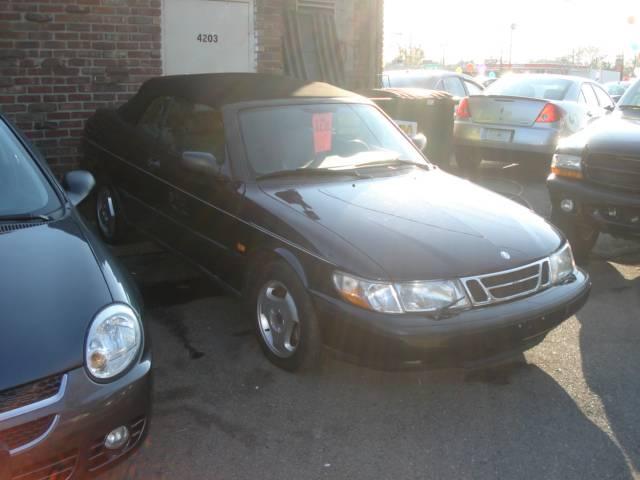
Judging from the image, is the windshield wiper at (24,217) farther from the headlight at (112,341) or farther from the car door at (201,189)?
the car door at (201,189)

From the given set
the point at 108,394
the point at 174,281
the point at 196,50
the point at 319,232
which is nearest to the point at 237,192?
the point at 319,232

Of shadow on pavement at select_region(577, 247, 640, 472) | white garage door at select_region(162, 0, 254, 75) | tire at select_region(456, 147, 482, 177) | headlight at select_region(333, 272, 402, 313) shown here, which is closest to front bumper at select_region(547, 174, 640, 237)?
shadow on pavement at select_region(577, 247, 640, 472)

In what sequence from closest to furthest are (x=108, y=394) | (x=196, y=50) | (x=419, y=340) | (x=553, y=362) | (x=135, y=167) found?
(x=108, y=394) → (x=419, y=340) → (x=553, y=362) → (x=135, y=167) → (x=196, y=50)

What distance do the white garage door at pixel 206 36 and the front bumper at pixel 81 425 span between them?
20.6ft

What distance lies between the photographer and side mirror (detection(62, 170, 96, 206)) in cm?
372

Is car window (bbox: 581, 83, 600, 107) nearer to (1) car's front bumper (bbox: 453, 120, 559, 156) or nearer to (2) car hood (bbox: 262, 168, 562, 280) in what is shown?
(1) car's front bumper (bbox: 453, 120, 559, 156)

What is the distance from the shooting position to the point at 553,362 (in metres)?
4.04

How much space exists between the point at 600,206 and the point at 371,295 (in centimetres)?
293

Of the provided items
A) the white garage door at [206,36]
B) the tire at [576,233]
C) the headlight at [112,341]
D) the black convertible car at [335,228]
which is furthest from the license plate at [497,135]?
the headlight at [112,341]

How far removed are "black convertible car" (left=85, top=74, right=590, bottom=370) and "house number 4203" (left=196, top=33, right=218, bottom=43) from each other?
303 cm

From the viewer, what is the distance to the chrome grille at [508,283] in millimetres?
3309

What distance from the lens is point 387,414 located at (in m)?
3.45

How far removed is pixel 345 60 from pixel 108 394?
27.7ft

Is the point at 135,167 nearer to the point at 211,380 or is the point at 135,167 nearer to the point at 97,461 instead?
the point at 211,380
